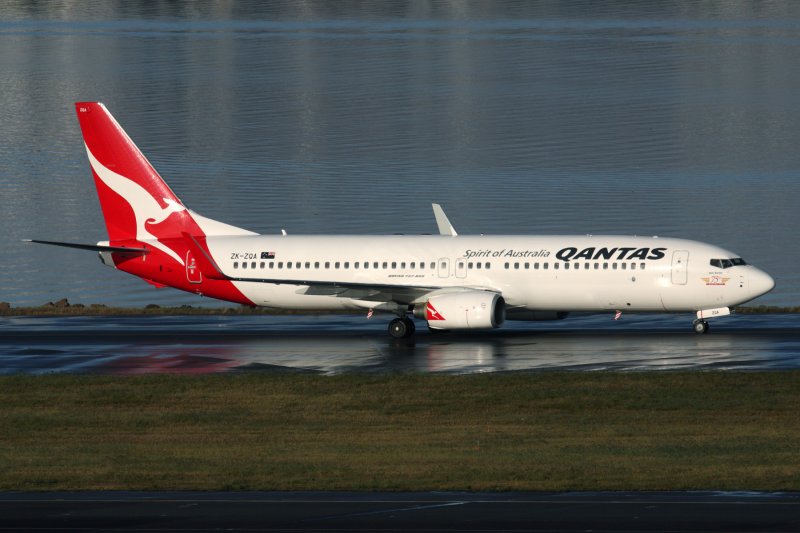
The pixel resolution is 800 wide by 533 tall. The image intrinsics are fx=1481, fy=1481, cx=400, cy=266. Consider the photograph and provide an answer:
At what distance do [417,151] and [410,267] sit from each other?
78.8 meters

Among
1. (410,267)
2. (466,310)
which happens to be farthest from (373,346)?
(410,267)

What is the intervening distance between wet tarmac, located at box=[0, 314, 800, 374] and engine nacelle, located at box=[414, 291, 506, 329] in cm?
76

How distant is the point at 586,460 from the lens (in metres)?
31.3

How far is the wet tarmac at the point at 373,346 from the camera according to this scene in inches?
1842

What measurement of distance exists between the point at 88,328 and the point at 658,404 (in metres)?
29.3

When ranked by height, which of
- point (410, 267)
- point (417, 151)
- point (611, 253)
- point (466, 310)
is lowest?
point (466, 310)

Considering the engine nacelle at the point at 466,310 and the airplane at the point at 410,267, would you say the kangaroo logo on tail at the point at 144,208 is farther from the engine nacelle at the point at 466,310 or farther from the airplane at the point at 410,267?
the engine nacelle at the point at 466,310

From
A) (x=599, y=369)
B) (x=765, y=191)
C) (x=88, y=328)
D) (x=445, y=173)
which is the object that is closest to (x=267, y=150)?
(x=445, y=173)

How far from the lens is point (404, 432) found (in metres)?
35.6

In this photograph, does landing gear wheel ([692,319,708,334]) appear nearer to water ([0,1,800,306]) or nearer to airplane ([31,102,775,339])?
airplane ([31,102,775,339])

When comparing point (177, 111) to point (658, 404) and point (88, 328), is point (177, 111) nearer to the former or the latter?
point (88, 328)

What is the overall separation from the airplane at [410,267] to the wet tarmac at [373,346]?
1.17 meters

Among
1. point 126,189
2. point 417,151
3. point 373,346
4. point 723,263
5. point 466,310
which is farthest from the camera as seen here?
point 417,151

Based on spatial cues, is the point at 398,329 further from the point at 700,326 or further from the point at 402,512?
the point at 402,512
